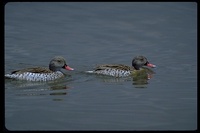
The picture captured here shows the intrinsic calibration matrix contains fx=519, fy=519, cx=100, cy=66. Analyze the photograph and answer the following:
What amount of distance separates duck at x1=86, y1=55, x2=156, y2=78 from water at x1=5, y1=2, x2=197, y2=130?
45 cm

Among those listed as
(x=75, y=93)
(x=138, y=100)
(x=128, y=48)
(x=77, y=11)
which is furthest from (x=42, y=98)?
(x=77, y=11)

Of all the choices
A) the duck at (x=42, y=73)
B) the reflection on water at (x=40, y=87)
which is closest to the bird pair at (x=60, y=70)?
the duck at (x=42, y=73)

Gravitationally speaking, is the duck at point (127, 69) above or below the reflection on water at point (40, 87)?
above

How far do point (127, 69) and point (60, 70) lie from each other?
2208 mm

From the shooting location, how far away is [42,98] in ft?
44.4

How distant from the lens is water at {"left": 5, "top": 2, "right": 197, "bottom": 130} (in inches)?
470

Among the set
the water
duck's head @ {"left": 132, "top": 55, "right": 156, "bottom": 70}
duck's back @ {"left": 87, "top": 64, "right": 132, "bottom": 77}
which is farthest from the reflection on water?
duck's head @ {"left": 132, "top": 55, "right": 156, "bottom": 70}

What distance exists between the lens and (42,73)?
16016 millimetres

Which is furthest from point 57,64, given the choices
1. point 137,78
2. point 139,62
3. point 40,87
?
point 139,62

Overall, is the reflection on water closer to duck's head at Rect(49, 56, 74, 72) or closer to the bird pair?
the bird pair

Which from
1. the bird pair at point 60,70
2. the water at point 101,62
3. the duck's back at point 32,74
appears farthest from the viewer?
the bird pair at point 60,70

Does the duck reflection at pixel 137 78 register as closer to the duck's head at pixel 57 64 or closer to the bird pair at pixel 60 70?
the bird pair at pixel 60 70

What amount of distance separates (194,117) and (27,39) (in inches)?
407

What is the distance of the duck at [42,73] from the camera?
15.7m
